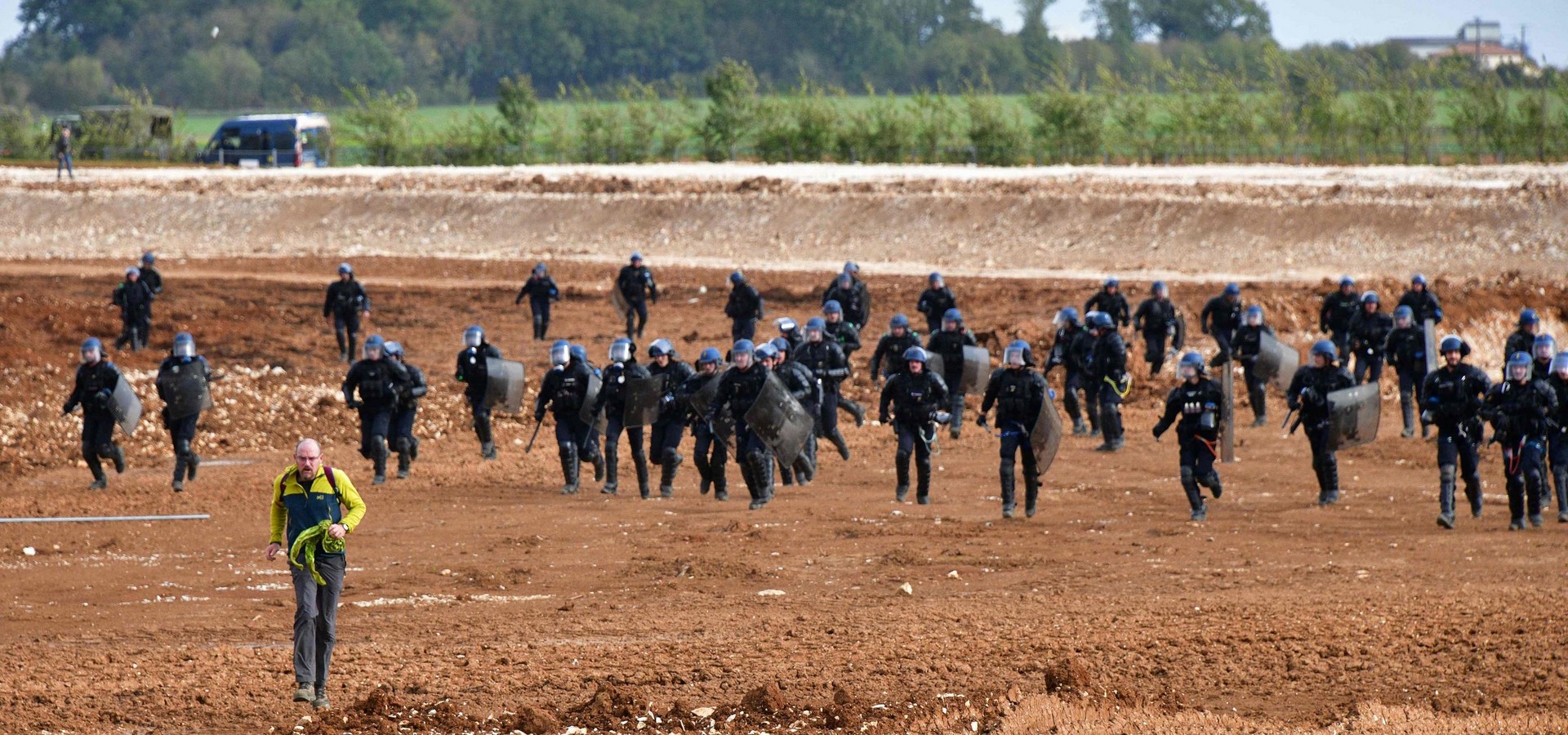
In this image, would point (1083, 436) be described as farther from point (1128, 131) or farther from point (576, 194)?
point (1128, 131)

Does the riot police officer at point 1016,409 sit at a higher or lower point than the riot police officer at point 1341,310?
lower

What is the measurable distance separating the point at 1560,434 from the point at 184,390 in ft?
45.5

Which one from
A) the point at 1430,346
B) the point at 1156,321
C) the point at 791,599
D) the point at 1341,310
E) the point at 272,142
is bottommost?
the point at 791,599

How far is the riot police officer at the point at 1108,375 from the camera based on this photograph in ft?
70.2

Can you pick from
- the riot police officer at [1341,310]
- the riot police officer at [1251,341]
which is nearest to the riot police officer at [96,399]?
the riot police officer at [1251,341]

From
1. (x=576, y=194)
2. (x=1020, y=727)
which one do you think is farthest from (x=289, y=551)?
(x=576, y=194)

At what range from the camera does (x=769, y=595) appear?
1472cm

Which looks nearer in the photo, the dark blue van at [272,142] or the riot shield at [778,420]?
the riot shield at [778,420]

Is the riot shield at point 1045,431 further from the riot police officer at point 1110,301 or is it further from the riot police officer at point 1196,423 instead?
the riot police officer at point 1110,301

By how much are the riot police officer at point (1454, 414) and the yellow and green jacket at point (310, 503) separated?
1028 centimetres

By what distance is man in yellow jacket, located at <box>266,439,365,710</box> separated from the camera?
37.1 ft

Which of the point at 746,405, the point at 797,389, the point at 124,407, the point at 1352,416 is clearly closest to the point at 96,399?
the point at 124,407

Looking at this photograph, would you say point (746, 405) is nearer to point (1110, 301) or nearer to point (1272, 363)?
point (1272, 363)

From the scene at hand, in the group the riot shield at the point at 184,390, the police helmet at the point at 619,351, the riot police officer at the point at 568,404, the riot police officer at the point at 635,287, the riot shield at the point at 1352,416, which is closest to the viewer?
the riot shield at the point at 1352,416
